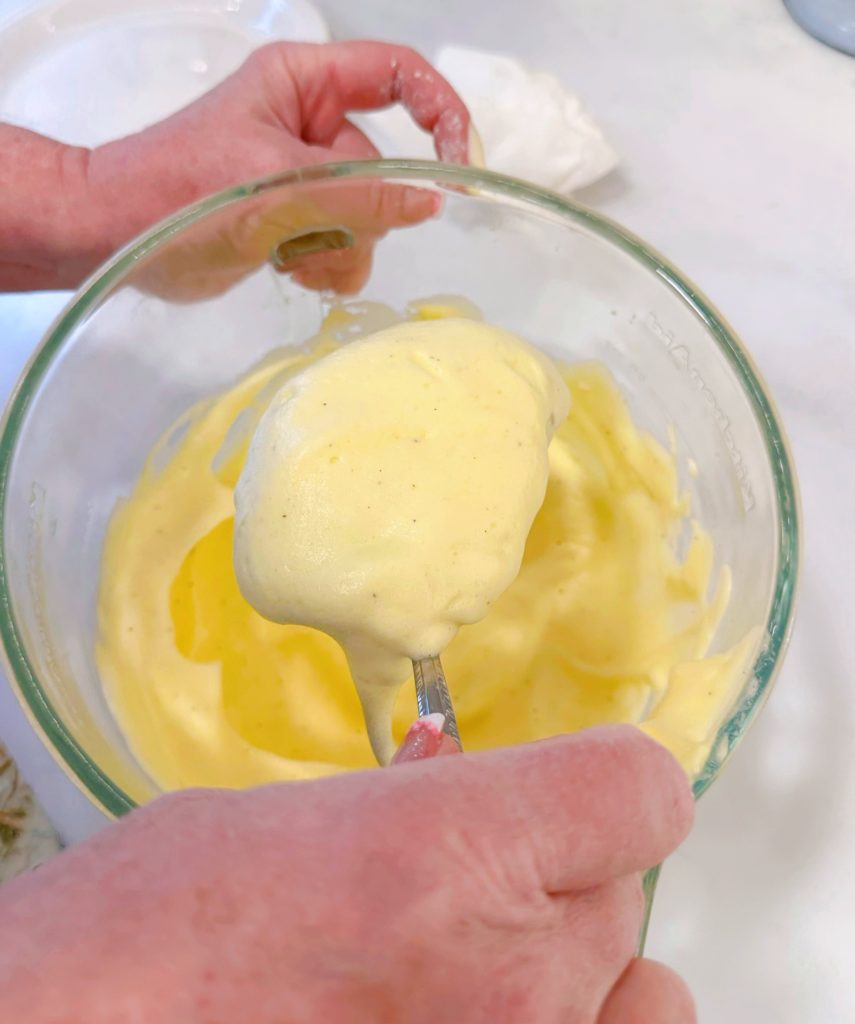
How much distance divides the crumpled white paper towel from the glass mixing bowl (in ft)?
0.71

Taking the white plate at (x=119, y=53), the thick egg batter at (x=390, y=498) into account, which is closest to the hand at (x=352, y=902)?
the thick egg batter at (x=390, y=498)

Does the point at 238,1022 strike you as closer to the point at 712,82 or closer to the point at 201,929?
Result: the point at 201,929

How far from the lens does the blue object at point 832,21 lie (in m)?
0.91

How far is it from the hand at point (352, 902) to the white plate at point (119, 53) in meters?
0.80

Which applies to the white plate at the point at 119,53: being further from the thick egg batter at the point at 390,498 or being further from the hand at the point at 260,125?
the thick egg batter at the point at 390,498

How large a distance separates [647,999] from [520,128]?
0.73 meters

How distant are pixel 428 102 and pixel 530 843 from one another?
1.97ft

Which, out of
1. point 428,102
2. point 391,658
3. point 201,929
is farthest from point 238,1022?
point 428,102

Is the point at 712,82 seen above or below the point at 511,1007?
above

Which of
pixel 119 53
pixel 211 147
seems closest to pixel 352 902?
pixel 211 147

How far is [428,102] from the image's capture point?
2.30ft

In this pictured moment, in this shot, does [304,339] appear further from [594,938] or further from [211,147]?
[594,938]

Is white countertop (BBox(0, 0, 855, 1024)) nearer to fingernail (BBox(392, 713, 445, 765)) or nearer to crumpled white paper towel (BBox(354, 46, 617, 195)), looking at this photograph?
crumpled white paper towel (BBox(354, 46, 617, 195))

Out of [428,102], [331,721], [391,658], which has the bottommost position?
[331,721]
